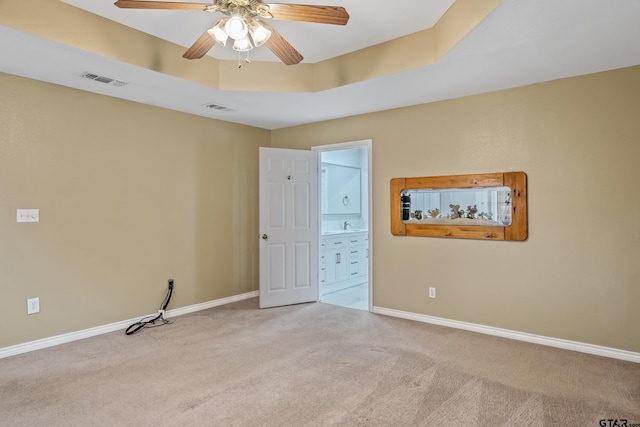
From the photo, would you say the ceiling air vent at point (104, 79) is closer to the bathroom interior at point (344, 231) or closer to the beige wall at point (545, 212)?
the bathroom interior at point (344, 231)

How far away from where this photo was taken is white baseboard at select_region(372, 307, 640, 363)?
10.1ft

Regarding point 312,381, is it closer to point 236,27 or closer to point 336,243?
point 236,27

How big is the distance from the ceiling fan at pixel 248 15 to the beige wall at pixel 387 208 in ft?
6.64

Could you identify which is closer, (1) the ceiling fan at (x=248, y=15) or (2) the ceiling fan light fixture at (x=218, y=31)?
(1) the ceiling fan at (x=248, y=15)

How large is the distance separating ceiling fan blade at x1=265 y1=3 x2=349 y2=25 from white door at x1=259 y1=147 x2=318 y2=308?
8.61 feet

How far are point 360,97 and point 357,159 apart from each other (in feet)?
10.8

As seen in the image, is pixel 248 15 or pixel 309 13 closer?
pixel 309 13

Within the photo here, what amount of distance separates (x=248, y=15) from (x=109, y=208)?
2.64m

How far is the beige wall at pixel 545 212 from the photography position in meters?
3.10

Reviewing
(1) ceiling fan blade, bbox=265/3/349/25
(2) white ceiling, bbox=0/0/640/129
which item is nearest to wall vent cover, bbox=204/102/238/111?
(2) white ceiling, bbox=0/0/640/129

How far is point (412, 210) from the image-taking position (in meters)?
4.26

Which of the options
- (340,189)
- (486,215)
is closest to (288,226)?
(340,189)

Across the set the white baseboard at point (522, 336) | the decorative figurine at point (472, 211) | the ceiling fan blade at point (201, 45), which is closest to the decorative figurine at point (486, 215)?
the decorative figurine at point (472, 211)

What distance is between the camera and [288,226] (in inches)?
192
